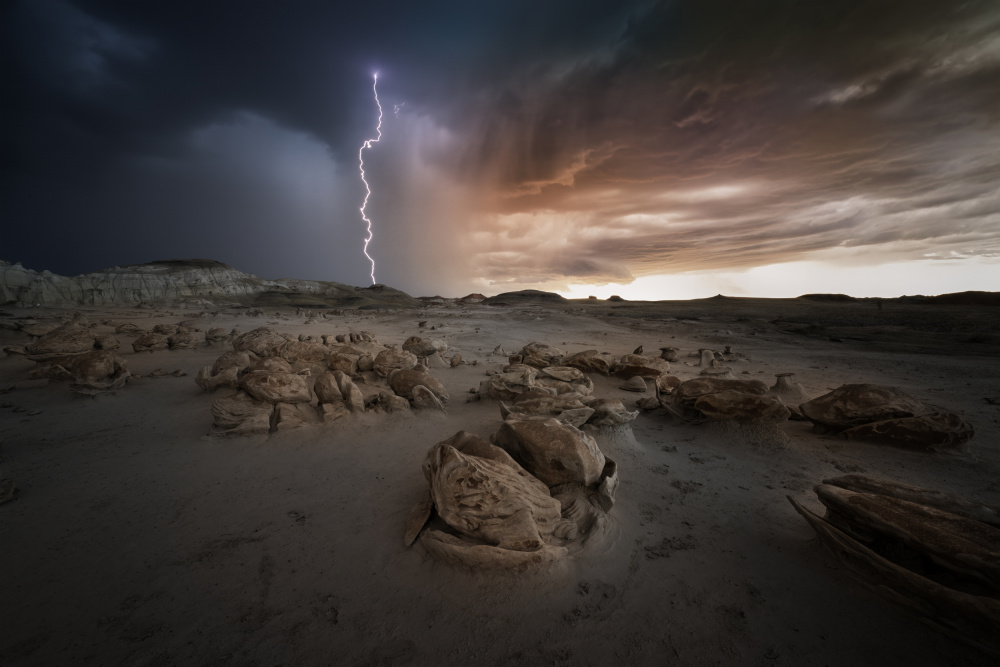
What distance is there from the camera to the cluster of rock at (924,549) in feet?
6.00

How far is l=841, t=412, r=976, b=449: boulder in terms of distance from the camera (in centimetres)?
404

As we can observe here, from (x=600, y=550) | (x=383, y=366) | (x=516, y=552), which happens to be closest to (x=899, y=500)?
(x=600, y=550)

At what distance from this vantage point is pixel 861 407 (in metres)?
4.56

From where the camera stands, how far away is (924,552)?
2111 millimetres

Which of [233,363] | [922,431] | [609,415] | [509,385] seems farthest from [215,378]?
[922,431]

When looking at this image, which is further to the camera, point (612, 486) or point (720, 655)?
point (612, 486)

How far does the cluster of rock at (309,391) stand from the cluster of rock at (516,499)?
2323mm

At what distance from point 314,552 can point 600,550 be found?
85.8 inches

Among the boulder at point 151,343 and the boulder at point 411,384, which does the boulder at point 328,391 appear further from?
the boulder at point 151,343

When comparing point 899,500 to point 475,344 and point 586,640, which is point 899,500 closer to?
point 586,640

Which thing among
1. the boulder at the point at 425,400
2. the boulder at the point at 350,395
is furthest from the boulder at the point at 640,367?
the boulder at the point at 350,395

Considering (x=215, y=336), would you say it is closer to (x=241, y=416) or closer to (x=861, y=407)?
(x=241, y=416)

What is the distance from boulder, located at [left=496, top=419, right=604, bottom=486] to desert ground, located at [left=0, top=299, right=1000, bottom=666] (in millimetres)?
446

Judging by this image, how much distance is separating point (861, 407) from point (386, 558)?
608 cm
